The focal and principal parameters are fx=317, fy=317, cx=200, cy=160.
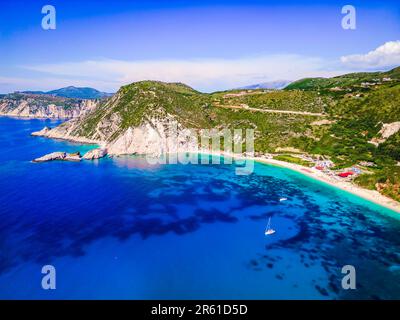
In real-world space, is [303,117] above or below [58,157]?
above

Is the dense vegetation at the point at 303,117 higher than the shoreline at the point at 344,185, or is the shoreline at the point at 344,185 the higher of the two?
the dense vegetation at the point at 303,117

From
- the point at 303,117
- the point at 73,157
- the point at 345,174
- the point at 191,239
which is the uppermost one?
the point at 303,117

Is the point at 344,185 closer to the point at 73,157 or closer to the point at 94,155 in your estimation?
the point at 94,155

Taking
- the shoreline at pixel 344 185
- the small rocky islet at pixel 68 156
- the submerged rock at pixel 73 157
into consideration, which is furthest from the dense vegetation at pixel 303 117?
the submerged rock at pixel 73 157

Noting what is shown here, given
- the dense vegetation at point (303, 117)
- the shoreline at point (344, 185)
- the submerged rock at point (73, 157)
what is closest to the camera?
the shoreline at point (344, 185)

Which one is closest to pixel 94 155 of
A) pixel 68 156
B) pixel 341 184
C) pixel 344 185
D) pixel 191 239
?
pixel 68 156

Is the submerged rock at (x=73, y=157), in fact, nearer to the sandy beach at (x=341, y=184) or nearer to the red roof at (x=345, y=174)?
the sandy beach at (x=341, y=184)

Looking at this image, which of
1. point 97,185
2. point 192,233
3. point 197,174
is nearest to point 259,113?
point 197,174

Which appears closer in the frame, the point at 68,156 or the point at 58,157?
the point at 58,157
